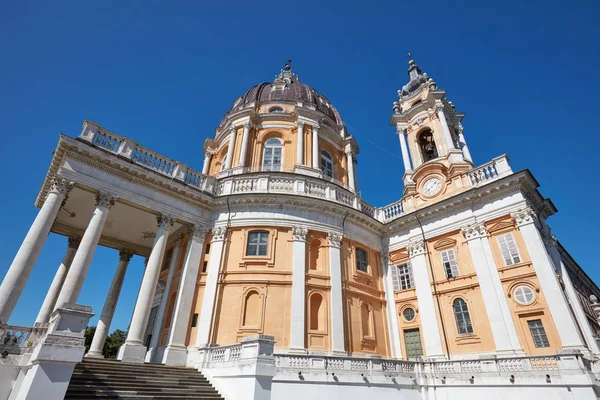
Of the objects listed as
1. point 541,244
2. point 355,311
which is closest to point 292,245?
point 355,311

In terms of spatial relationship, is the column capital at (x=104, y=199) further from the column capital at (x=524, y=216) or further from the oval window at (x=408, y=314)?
the column capital at (x=524, y=216)

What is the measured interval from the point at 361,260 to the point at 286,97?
14.5 m

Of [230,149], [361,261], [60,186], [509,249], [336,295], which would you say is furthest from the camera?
[230,149]

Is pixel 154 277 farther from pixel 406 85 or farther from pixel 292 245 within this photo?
pixel 406 85

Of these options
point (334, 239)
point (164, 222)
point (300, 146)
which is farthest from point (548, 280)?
point (164, 222)

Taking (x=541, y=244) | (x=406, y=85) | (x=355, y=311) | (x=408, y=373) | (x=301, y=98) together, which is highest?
(x=406, y=85)

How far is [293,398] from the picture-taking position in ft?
36.3

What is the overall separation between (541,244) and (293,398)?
40.4 ft

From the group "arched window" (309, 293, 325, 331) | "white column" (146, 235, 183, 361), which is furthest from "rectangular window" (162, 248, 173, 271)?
"arched window" (309, 293, 325, 331)

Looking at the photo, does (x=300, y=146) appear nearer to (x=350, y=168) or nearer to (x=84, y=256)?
(x=350, y=168)

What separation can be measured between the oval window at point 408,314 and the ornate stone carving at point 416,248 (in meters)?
2.97

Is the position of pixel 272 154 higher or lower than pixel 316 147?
lower

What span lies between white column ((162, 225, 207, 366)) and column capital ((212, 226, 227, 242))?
50cm

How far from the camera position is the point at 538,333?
1351cm
